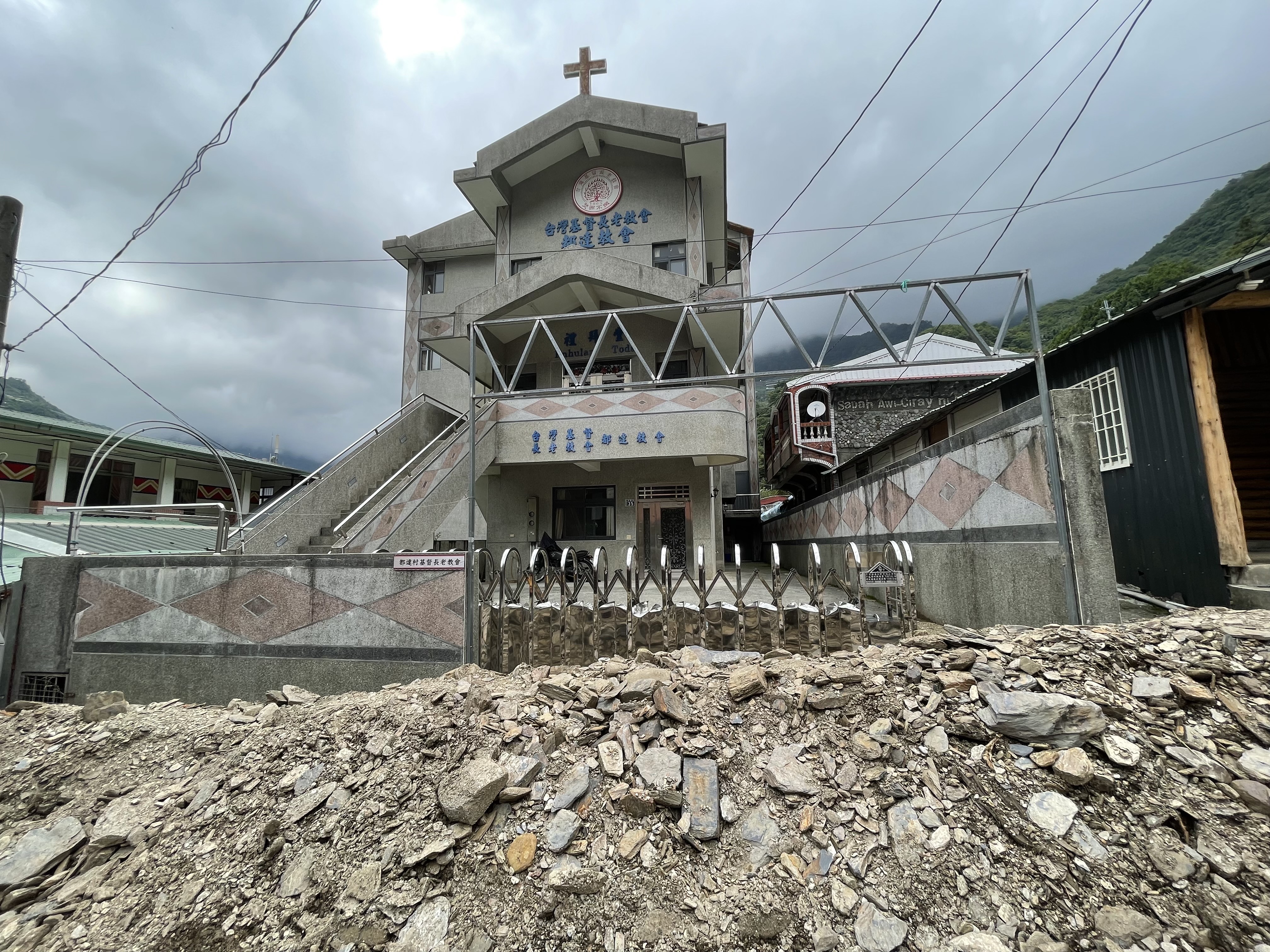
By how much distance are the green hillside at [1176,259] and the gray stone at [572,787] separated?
27.5 meters

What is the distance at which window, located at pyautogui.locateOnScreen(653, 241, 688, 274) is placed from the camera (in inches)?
599

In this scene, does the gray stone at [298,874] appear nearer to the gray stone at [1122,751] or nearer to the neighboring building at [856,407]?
the gray stone at [1122,751]

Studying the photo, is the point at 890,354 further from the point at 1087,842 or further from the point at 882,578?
the point at 1087,842

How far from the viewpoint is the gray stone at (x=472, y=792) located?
3.17 metres

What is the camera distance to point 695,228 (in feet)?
48.7

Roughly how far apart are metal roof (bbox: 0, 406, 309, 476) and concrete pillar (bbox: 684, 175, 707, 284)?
46.4 ft

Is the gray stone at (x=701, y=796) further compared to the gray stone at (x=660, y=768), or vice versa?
the gray stone at (x=660, y=768)

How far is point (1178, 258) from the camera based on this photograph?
113ft

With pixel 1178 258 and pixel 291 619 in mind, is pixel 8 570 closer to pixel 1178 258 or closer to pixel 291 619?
pixel 291 619

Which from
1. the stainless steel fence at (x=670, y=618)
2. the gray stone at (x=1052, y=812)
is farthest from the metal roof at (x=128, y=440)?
the gray stone at (x=1052, y=812)

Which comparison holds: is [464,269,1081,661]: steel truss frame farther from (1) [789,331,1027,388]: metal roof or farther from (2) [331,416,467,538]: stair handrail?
(1) [789,331,1027,388]: metal roof

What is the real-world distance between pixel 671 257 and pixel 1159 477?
12.6 meters

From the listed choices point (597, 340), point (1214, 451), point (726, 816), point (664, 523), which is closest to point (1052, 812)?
point (726, 816)

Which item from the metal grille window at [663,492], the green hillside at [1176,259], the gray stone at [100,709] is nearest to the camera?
the gray stone at [100,709]
